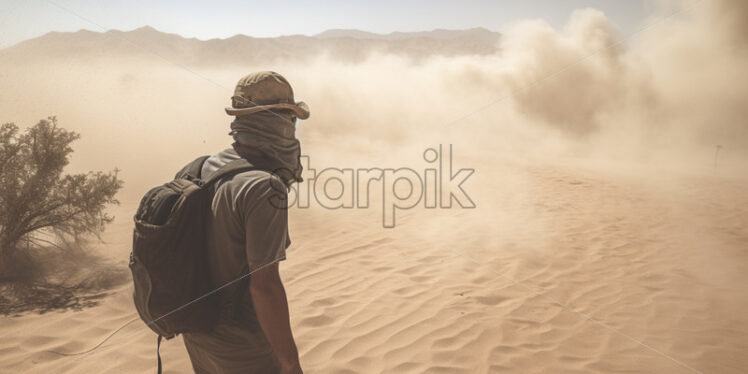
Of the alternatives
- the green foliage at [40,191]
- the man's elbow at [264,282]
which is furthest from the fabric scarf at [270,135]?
the green foliage at [40,191]

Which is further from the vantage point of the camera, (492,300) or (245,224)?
(492,300)

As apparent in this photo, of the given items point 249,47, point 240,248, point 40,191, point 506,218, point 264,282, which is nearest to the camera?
point 264,282

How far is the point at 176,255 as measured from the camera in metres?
1.38

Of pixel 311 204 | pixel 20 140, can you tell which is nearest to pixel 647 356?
pixel 311 204

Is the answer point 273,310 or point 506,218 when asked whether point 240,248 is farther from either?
point 506,218

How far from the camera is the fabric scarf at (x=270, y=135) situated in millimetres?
1600

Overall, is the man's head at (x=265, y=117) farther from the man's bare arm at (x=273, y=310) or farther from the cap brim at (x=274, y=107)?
the man's bare arm at (x=273, y=310)

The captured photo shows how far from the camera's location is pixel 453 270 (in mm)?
5086

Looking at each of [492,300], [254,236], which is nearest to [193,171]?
[254,236]

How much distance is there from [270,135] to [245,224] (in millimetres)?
426

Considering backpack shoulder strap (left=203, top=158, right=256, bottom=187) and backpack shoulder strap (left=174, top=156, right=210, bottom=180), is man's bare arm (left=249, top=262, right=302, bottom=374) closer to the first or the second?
backpack shoulder strap (left=203, top=158, right=256, bottom=187)

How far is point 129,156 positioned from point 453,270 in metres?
9.37

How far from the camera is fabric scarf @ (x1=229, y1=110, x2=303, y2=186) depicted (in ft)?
5.25

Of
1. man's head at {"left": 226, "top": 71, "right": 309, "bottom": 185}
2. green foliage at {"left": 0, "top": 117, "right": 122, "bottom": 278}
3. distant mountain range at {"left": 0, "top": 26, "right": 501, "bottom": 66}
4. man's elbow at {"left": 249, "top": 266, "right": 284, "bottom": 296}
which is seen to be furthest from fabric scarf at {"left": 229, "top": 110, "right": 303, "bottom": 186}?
distant mountain range at {"left": 0, "top": 26, "right": 501, "bottom": 66}
